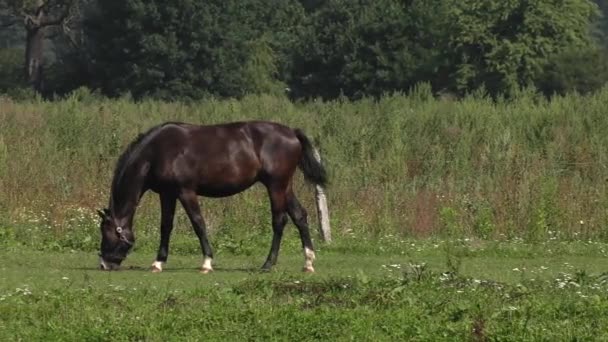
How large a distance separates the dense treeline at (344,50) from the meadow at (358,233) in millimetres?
19662

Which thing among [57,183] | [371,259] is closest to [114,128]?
[57,183]

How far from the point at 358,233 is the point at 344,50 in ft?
131

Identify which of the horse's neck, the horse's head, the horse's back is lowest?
the horse's head

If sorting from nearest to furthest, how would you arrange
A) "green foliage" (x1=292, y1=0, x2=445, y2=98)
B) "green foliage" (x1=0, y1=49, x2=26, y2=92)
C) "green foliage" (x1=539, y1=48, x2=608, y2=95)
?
"green foliage" (x1=539, y1=48, x2=608, y2=95) < "green foliage" (x1=292, y1=0, x2=445, y2=98) < "green foliage" (x1=0, y1=49, x2=26, y2=92)

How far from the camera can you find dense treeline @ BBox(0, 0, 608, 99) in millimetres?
56156

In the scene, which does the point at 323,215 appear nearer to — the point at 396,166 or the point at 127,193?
the point at 127,193

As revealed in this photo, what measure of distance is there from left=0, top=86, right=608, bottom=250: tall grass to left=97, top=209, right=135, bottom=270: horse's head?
11.4ft

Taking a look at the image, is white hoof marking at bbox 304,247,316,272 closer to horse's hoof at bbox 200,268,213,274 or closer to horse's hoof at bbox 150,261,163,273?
horse's hoof at bbox 200,268,213,274

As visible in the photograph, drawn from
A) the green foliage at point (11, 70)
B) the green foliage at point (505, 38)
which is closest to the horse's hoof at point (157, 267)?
the green foliage at point (505, 38)

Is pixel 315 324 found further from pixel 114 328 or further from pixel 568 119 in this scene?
pixel 568 119

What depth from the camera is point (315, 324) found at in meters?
12.5

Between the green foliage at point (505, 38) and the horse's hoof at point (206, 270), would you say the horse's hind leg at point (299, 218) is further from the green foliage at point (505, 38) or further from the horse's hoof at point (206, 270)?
the green foliage at point (505, 38)

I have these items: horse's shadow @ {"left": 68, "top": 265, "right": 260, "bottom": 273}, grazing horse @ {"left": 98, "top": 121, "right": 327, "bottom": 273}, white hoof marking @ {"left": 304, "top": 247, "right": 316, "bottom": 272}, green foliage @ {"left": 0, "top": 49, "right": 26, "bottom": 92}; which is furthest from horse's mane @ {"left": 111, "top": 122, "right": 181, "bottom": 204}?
green foliage @ {"left": 0, "top": 49, "right": 26, "bottom": 92}

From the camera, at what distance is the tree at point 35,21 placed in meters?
66.9
